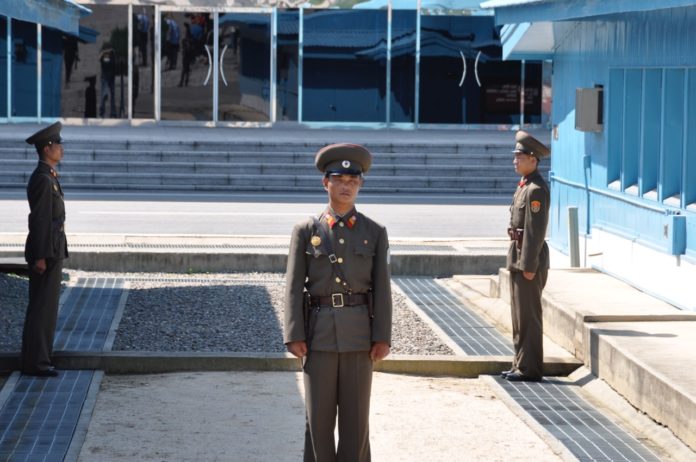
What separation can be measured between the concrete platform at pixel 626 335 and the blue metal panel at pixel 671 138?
0.96 metres

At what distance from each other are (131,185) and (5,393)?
52.1 feet

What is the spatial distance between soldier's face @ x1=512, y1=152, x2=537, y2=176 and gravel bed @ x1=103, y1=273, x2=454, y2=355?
1701 mm

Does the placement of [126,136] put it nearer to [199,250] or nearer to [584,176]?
[199,250]

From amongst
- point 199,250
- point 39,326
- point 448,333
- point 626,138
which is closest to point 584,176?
point 626,138

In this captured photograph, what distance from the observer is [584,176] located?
Answer: 14.9 metres

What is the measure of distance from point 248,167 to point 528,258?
16281 mm

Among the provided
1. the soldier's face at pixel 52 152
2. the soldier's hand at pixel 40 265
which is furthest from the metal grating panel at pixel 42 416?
the soldier's face at pixel 52 152

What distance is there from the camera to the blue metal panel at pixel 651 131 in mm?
12945

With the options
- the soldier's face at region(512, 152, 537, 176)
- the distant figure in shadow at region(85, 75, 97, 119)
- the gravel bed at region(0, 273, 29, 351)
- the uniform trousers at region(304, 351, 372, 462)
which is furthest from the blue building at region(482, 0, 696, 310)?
the distant figure in shadow at region(85, 75, 97, 119)

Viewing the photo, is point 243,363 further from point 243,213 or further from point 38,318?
point 243,213

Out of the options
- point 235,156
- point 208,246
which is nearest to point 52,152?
point 208,246

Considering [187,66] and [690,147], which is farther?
[187,66]

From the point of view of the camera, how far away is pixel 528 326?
10281 millimetres

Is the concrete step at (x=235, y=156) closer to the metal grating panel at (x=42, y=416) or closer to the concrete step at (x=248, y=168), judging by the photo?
the concrete step at (x=248, y=168)
